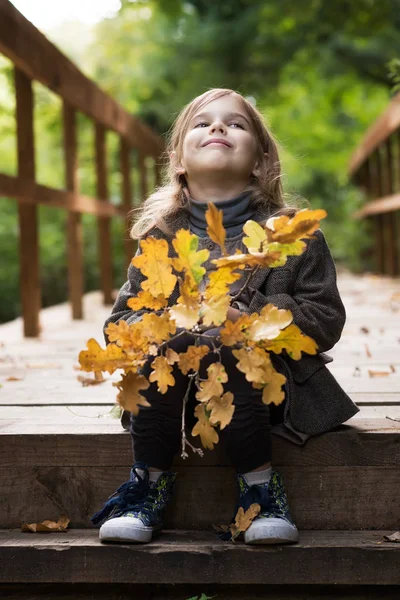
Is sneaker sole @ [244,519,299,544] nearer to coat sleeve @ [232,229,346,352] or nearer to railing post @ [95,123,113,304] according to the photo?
→ coat sleeve @ [232,229,346,352]

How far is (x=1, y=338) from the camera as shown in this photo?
458 cm

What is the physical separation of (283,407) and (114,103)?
5102 mm

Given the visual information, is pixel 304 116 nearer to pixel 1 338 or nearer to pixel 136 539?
pixel 1 338

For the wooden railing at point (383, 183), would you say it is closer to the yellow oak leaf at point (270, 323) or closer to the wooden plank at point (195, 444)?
the wooden plank at point (195, 444)

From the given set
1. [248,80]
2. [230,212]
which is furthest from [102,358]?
[248,80]

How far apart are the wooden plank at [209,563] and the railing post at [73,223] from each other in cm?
369

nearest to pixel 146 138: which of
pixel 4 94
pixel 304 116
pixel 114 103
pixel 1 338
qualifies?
pixel 114 103

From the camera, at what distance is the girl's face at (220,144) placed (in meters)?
2.45

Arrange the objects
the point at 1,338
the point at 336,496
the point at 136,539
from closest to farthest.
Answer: the point at 136,539 → the point at 336,496 → the point at 1,338

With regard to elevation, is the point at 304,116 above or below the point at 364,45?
above

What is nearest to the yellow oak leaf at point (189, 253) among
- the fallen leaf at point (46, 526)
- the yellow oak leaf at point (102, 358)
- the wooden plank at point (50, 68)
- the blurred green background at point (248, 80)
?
the yellow oak leaf at point (102, 358)

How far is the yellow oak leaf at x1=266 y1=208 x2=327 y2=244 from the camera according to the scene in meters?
1.87

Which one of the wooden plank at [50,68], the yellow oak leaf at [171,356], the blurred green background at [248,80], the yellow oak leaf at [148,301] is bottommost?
the yellow oak leaf at [171,356]

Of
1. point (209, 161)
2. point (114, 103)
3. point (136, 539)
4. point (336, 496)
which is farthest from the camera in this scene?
point (114, 103)
